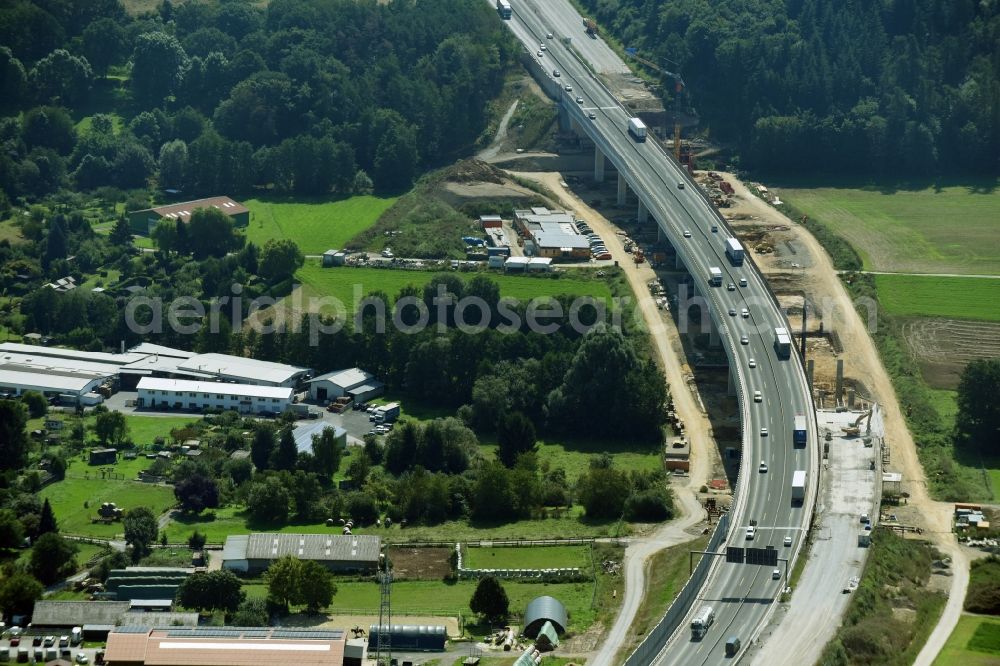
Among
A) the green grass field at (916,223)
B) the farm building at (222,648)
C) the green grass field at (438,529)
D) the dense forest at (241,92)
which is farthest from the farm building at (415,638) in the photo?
the dense forest at (241,92)

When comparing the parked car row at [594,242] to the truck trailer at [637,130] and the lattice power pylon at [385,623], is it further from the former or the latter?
the lattice power pylon at [385,623]

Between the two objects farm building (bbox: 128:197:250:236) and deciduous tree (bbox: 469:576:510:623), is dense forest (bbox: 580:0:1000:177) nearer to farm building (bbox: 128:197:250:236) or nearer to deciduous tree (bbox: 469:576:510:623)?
farm building (bbox: 128:197:250:236)

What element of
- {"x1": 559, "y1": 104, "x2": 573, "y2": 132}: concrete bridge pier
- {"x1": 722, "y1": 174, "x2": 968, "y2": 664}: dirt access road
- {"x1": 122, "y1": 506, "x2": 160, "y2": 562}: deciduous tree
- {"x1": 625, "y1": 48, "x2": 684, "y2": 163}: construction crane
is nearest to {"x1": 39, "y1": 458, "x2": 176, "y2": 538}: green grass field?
{"x1": 122, "y1": 506, "x2": 160, "y2": 562}: deciduous tree

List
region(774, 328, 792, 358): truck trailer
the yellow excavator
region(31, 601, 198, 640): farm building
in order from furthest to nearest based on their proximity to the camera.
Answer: region(774, 328, 792, 358): truck trailer
the yellow excavator
region(31, 601, 198, 640): farm building

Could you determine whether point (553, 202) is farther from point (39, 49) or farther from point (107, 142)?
point (39, 49)

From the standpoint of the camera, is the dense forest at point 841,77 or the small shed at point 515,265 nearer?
the small shed at point 515,265

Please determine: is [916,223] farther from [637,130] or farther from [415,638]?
[415,638]
